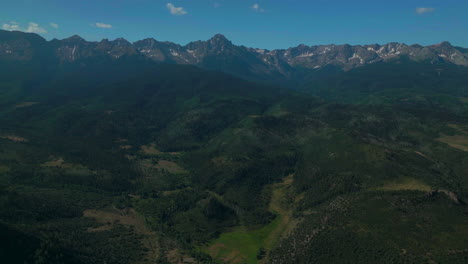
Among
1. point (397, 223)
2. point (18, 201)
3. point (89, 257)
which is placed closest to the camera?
point (89, 257)

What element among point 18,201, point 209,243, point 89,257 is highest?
point 18,201

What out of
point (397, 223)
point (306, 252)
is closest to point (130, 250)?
point (306, 252)

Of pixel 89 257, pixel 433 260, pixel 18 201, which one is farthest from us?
pixel 18 201

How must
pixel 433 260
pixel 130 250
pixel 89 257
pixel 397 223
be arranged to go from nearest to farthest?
pixel 433 260
pixel 89 257
pixel 397 223
pixel 130 250

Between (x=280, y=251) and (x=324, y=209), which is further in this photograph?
(x=324, y=209)

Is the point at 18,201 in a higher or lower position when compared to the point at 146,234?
higher

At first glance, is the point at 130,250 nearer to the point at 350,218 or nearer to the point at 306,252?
the point at 306,252

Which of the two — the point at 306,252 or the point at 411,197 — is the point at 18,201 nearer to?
the point at 306,252

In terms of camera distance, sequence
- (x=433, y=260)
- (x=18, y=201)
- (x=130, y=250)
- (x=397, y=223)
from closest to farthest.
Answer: (x=433, y=260)
(x=397, y=223)
(x=130, y=250)
(x=18, y=201)

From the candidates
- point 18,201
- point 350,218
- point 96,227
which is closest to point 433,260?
point 350,218

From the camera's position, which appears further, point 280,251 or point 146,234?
point 146,234
